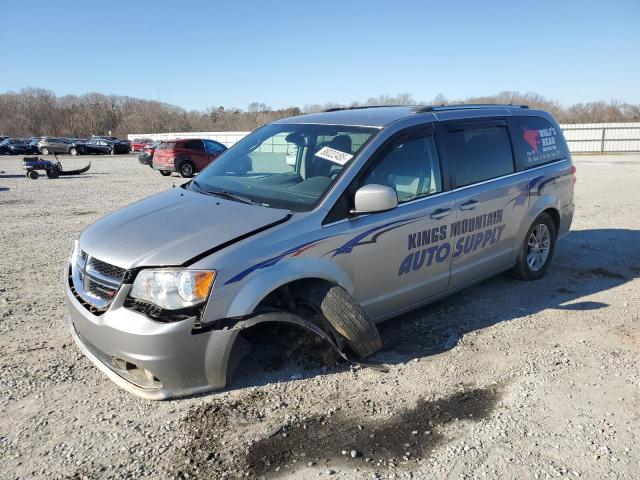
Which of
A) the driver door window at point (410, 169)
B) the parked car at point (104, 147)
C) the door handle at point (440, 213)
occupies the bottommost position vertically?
the door handle at point (440, 213)

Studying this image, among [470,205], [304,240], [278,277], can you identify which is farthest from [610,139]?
[278,277]

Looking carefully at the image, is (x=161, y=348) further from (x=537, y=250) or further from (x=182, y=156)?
(x=182, y=156)

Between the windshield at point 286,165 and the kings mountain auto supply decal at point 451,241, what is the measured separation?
0.86m

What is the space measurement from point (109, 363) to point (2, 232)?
6747 millimetres

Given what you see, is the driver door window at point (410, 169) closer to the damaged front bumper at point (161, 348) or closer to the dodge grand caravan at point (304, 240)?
the dodge grand caravan at point (304, 240)

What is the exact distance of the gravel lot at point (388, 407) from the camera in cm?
266

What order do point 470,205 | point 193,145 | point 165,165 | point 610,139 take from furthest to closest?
point 610,139, point 193,145, point 165,165, point 470,205

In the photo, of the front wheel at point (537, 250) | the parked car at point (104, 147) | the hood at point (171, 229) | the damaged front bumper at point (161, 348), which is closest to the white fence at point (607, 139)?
the front wheel at point (537, 250)

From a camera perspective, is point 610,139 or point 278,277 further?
point 610,139

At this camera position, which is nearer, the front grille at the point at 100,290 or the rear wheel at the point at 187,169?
the front grille at the point at 100,290

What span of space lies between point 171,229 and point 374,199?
1.40 metres

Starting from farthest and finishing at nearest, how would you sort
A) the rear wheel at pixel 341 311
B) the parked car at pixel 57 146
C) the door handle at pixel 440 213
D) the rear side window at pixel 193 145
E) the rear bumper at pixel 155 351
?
the parked car at pixel 57 146, the rear side window at pixel 193 145, the door handle at pixel 440 213, the rear wheel at pixel 341 311, the rear bumper at pixel 155 351

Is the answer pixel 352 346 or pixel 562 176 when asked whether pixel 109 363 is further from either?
pixel 562 176

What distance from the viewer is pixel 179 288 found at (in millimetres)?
2926
